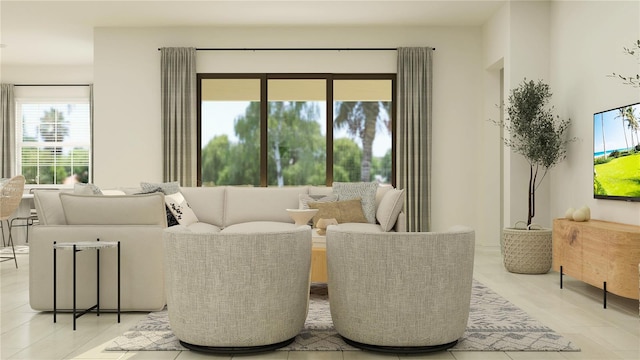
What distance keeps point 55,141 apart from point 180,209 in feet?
20.5

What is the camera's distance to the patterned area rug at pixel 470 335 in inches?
131

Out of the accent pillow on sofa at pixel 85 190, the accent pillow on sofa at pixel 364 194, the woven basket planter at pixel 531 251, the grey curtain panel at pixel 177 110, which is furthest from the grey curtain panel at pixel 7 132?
the woven basket planter at pixel 531 251

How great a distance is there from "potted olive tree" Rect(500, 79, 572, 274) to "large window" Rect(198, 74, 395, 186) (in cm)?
211

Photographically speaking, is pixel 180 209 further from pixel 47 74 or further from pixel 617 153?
pixel 47 74

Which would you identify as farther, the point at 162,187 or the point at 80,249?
the point at 162,187

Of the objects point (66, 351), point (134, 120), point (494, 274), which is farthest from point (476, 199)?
point (66, 351)

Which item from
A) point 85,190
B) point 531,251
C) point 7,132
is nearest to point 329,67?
point 531,251

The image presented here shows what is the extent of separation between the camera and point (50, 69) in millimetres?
10750

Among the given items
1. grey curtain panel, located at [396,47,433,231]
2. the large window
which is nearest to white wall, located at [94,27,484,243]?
grey curtain panel, located at [396,47,433,231]

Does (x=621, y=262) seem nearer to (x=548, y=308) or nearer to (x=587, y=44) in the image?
(x=548, y=308)

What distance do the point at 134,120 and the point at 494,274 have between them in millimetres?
5081

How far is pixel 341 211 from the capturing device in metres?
5.96

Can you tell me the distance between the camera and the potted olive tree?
607 centimetres

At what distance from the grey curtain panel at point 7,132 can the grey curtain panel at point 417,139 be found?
6.79 metres
